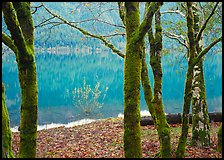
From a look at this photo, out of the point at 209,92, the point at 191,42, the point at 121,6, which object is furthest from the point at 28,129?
the point at 209,92

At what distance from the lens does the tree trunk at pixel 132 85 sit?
517 cm

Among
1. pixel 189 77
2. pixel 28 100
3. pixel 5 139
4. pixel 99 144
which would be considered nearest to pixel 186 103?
pixel 189 77

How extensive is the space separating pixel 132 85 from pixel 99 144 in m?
7.59

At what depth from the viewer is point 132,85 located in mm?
5164

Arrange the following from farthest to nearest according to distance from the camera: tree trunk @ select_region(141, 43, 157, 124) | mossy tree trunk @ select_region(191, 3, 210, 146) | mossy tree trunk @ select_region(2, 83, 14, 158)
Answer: mossy tree trunk @ select_region(191, 3, 210, 146) → tree trunk @ select_region(141, 43, 157, 124) → mossy tree trunk @ select_region(2, 83, 14, 158)

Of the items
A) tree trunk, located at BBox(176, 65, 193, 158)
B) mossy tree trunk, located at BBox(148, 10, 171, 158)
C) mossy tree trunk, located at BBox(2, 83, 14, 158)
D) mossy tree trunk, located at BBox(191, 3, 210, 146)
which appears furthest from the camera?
mossy tree trunk, located at BBox(191, 3, 210, 146)

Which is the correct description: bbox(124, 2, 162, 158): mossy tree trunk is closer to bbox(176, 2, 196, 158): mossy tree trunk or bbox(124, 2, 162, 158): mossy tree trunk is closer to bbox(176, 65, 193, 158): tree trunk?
bbox(176, 2, 196, 158): mossy tree trunk

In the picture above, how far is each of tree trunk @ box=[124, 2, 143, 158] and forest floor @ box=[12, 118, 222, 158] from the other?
3997 millimetres

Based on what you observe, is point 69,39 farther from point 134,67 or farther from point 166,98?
point 134,67

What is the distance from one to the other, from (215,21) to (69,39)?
165 meters

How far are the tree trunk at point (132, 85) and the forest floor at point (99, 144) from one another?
400 centimetres

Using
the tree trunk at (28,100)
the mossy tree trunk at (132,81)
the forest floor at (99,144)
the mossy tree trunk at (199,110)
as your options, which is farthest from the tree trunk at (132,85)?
the mossy tree trunk at (199,110)

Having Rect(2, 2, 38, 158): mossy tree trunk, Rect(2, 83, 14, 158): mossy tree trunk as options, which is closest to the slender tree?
Rect(2, 2, 38, 158): mossy tree trunk

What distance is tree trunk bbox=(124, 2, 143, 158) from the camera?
5168 mm
